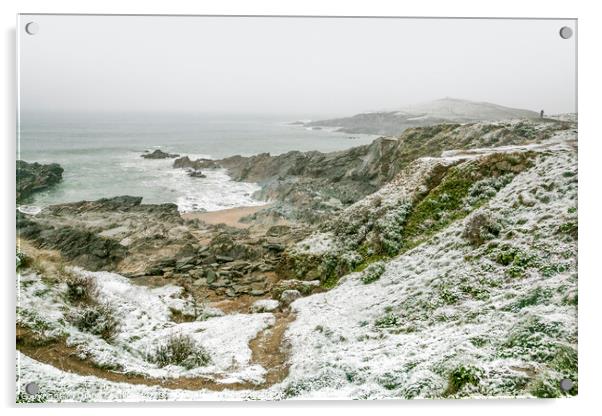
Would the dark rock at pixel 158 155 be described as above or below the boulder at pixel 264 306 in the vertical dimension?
above

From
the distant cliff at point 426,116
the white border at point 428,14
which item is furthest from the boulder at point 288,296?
the distant cliff at point 426,116

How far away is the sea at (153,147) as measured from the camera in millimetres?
8367

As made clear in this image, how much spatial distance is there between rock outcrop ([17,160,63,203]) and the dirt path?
7.74ft

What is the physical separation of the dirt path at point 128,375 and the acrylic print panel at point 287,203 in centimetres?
3

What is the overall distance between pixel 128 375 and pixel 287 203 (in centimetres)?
425

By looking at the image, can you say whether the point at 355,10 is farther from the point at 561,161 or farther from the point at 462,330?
the point at 462,330

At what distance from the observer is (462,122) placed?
8914mm

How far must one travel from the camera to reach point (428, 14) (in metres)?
8.46

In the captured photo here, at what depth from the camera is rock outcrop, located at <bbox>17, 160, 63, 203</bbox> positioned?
8156 millimetres

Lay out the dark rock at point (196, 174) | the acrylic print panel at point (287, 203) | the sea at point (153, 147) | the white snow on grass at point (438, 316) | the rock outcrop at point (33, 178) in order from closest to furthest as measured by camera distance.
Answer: the white snow on grass at point (438, 316) → the acrylic print panel at point (287, 203) → the rock outcrop at point (33, 178) → the sea at point (153, 147) → the dark rock at point (196, 174)

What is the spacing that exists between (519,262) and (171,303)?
629cm

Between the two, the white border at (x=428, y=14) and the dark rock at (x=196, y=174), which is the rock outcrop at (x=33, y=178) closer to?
the white border at (x=428, y=14)

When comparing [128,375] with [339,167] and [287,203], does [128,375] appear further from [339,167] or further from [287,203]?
[339,167]
